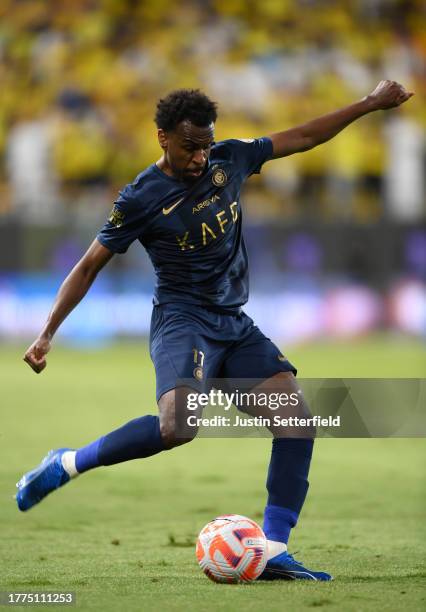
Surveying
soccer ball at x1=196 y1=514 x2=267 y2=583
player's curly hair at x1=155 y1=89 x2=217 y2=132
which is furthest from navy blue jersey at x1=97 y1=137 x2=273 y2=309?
soccer ball at x1=196 y1=514 x2=267 y2=583

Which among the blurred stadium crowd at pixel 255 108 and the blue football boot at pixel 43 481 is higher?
the blurred stadium crowd at pixel 255 108

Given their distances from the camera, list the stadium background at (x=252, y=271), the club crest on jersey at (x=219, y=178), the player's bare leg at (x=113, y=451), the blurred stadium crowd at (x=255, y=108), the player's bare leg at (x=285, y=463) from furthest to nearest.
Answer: the blurred stadium crowd at (x=255, y=108), the stadium background at (x=252, y=271), the club crest on jersey at (x=219, y=178), the player's bare leg at (x=285, y=463), the player's bare leg at (x=113, y=451)

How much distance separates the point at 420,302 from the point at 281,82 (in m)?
7.57

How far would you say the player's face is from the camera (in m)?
5.02

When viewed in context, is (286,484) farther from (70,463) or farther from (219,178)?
(219,178)

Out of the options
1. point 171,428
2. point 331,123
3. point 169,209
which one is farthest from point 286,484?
point 331,123

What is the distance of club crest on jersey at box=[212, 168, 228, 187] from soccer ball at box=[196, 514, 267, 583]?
5.07ft

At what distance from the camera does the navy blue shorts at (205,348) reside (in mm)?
5133

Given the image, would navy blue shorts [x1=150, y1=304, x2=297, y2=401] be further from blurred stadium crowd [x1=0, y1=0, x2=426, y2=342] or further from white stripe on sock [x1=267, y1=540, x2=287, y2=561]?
blurred stadium crowd [x1=0, y1=0, x2=426, y2=342]

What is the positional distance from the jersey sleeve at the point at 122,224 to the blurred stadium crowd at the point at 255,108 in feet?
54.9

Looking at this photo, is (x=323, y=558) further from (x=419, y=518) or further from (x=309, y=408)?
(x=419, y=518)

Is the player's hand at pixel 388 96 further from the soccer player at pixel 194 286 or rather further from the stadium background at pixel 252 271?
the stadium background at pixel 252 271

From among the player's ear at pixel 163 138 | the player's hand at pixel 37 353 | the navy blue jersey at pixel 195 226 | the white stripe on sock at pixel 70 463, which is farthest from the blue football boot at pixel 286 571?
the player's ear at pixel 163 138

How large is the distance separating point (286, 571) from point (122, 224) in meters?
1.68
